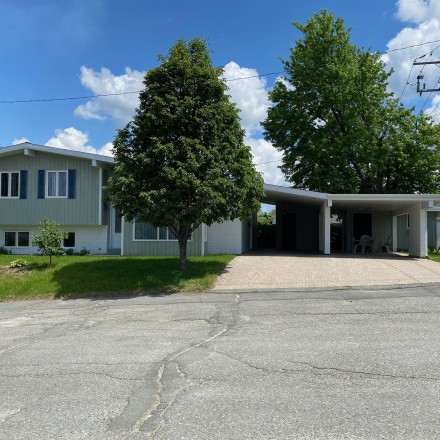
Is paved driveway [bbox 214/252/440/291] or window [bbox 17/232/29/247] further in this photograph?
window [bbox 17/232/29/247]

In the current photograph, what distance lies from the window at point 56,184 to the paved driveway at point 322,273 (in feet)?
29.8

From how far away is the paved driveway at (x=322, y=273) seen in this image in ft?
39.4

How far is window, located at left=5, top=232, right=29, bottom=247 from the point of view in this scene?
21406 millimetres

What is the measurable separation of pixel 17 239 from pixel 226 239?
33.3 ft

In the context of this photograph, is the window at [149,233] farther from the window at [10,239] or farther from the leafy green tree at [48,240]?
the window at [10,239]

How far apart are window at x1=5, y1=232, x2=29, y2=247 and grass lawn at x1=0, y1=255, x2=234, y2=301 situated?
20.0 feet

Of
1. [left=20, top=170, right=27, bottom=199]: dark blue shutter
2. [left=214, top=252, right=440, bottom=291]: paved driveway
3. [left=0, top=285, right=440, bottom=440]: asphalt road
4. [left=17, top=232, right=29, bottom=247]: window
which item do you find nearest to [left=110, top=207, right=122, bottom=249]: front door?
[left=20, top=170, right=27, bottom=199]: dark blue shutter

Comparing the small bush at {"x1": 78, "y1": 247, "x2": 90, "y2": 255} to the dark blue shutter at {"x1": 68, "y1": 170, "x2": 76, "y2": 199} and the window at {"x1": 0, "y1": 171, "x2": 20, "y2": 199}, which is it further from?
the window at {"x1": 0, "y1": 171, "x2": 20, "y2": 199}

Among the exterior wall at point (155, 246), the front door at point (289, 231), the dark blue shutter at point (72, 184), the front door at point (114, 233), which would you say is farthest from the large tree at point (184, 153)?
the front door at point (289, 231)

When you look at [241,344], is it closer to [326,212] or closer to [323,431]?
[323,431]

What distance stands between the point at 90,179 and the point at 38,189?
2.54 m

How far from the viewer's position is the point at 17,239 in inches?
846

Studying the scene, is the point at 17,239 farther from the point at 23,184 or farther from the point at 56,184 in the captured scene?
the point at 56,184

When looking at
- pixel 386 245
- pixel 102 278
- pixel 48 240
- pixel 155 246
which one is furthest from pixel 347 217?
pixel 48 240
